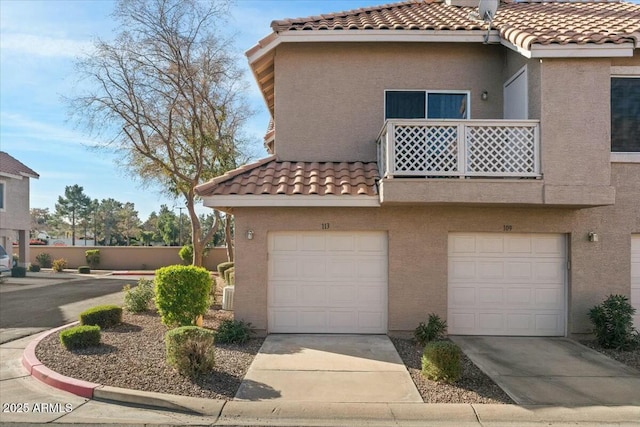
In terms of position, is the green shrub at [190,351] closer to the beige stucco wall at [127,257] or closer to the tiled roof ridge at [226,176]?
the tiled roof ridge at [226,176]

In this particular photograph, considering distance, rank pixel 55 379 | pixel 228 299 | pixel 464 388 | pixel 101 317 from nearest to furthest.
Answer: pixel 464 388
pixel 55 379
pixel 101 317
pixel 228 299

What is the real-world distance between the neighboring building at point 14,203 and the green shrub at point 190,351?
24636 millimetres

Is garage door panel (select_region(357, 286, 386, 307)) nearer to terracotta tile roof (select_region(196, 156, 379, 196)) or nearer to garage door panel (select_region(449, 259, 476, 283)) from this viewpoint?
garage door panel (select_region(449, 259, 476, 283))

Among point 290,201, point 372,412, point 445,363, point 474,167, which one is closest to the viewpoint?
point 372,412

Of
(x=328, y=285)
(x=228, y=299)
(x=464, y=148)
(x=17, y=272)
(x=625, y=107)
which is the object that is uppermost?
(x=625, y=107)

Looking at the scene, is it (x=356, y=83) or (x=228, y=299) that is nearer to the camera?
(x=356, y=83)

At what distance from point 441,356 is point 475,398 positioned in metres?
0.72

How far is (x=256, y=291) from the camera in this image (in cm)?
955

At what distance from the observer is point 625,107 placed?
9.38 meters

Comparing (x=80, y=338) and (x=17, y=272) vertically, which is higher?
(x=80, y=338)

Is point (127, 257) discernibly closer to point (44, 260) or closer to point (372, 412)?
point (44, 260)

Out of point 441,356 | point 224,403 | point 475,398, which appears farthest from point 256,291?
point 475,398

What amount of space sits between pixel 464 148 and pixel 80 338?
788 centimetres

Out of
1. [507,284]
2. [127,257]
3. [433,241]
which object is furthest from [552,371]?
[127,257]
